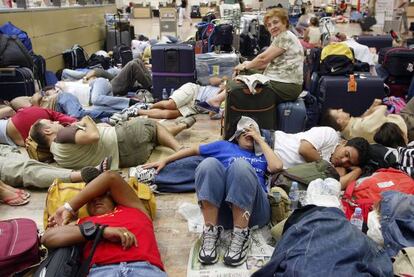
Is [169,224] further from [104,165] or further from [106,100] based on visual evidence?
[106,100]

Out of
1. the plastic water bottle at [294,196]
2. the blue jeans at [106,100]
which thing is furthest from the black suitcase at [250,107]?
the blue jeans at [106,100]

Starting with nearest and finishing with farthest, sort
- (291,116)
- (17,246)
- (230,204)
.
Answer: (17,246) < (230,204) < (291,116)

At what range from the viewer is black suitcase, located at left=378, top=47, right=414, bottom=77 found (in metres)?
4.85

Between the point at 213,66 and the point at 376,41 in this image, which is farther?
the point at 376,41

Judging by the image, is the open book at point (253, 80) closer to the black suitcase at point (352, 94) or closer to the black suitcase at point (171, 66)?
the black suitcase at point (352, 94)

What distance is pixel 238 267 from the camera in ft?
7.19

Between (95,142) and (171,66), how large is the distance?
2.40m

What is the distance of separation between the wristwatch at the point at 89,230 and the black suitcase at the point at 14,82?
12.0ft

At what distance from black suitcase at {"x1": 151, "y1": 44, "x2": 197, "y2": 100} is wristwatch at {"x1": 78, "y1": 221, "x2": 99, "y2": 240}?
145 inches

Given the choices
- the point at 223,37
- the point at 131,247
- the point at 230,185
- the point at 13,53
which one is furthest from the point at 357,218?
the point at 223,37

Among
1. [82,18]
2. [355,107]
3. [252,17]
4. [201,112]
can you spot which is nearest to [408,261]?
[355,107]

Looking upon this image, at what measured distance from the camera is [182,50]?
17.3 feet

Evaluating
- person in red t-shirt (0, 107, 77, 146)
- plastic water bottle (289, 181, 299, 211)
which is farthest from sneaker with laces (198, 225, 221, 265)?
person in red t-shirt (0, 107, 77, 146)

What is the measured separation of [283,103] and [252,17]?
197 inches
